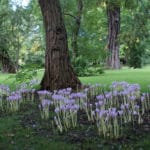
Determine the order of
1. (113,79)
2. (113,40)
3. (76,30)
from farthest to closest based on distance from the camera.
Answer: (113,40) < (76,30) < (113,79)

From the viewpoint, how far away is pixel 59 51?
36.7 feet

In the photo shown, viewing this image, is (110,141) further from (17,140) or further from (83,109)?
(83,109)

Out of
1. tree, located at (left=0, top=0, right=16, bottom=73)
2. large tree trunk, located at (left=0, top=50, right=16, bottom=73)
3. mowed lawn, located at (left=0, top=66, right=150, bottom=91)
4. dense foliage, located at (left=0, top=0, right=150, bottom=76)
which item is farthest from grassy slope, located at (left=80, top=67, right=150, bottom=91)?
large tree trunk, located at (left=0, top=50, right=16, bottom=73)

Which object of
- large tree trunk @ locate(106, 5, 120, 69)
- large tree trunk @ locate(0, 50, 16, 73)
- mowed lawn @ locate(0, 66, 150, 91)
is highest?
large tree trunk @ locate(106, 5, 120, 69)

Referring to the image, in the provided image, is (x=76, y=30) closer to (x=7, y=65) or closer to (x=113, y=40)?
(x=113, y=40)

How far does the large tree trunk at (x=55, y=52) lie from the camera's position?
11.1 m

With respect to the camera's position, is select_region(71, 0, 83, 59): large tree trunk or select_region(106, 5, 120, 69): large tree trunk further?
select_region(106, 5, 120, 69): large tree trunk

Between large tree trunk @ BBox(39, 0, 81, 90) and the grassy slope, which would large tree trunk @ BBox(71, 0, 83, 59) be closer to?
the grassy slope

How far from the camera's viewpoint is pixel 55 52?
1117cm

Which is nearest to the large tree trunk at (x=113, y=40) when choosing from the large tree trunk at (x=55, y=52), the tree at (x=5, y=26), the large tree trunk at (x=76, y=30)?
the tree at (x=5, y=26)

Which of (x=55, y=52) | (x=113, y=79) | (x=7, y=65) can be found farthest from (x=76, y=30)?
(x=7, y=65)

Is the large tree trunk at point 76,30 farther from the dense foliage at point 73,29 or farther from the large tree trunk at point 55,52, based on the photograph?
the large tree trunk at point 55,52

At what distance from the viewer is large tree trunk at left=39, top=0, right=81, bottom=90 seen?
11.1m

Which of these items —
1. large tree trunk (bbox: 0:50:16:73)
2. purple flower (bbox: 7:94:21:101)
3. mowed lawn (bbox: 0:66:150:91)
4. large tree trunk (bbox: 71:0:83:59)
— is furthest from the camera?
large tree trunk (bbox: 0:50:16:73)
